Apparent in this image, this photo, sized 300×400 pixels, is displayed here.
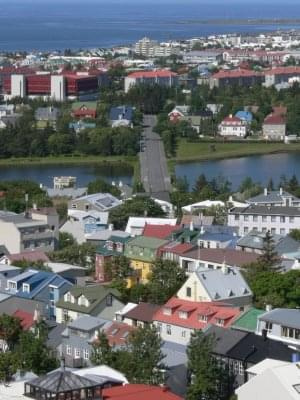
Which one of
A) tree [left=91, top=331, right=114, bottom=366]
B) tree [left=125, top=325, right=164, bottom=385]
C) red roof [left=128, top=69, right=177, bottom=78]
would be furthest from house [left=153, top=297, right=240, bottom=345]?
red roof [left=128, top=69, right=177, bottom=78]

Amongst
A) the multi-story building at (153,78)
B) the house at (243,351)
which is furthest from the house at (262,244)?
the multi-story building at (153,78)

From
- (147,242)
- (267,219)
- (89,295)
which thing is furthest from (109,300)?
(267,219)

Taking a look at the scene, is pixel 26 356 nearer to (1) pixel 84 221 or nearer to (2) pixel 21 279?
(2) pixel 21 279

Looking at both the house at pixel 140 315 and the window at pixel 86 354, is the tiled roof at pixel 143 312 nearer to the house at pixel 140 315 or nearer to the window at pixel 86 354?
the house at pixel 140 315

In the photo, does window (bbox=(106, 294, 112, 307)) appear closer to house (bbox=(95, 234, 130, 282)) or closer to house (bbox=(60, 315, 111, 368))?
house (bbox=(60, 315, 111, 368))

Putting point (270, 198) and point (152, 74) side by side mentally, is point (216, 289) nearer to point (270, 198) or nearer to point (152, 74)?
point (270, 198)

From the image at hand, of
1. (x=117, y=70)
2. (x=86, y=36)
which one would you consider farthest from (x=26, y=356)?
(x=86, y=36)
